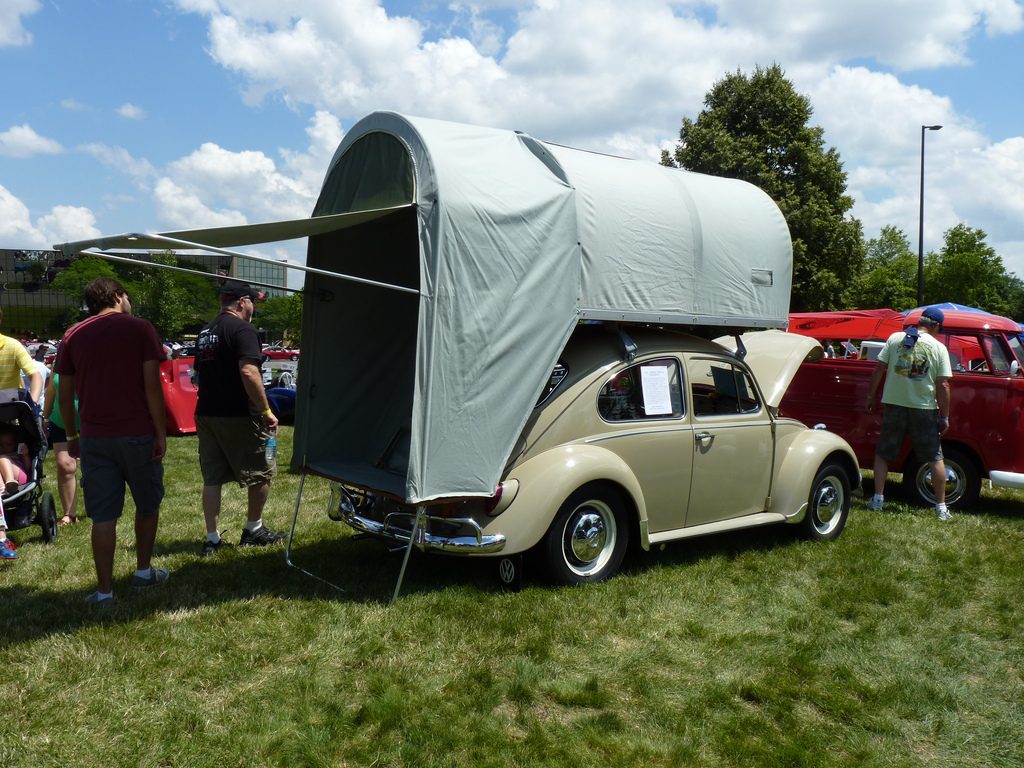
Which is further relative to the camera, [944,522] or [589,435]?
[944,522]

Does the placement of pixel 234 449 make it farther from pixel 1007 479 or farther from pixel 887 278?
pixel 887 278

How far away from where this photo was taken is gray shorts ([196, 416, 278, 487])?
6.29m

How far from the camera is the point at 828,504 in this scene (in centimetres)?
720

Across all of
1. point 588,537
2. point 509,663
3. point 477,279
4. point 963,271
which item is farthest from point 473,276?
point 963,271

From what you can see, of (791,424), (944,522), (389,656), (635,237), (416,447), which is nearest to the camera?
(389,656)

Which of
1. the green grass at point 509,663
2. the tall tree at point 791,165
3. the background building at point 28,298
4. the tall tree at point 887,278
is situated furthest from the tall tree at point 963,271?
the background building at point 28,298

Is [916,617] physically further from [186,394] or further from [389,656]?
[186,394]

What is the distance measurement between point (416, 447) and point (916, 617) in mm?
3334

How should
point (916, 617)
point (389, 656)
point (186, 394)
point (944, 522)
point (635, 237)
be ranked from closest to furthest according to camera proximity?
point (389, 656) < point (916, 617) < point (635, 237) < point (944, 522) < point (186, 394)

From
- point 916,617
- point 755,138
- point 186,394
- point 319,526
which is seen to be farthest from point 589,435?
point 755,138

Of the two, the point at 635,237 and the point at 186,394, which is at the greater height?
the point at 635,237

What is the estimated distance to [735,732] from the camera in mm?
3783

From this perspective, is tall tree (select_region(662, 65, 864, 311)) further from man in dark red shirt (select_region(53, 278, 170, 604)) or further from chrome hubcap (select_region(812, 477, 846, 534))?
man in dark red shirt (select_region(53, 278, 170, 604))

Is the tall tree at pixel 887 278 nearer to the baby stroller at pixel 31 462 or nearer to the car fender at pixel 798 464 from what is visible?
the car fender at pixel 798 464
